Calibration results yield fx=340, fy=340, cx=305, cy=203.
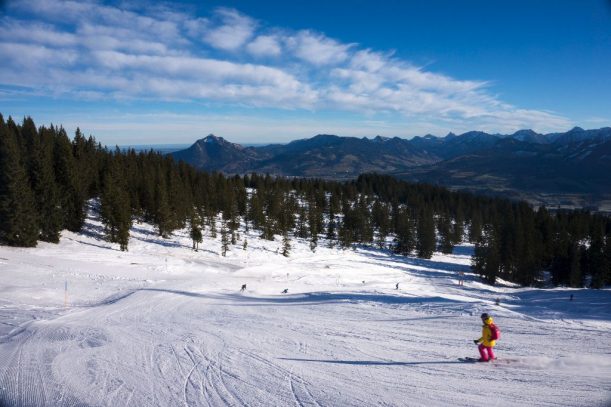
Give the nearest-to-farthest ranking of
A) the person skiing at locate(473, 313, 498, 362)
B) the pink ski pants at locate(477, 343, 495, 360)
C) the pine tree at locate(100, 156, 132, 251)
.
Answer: the person skiing at locate(473, 313, 498, 362) < the pink ski pants at locate(477, 343, 495, 360) < the pine tree at locate(100, 156, 132, 251)

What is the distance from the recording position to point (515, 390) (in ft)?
30.8

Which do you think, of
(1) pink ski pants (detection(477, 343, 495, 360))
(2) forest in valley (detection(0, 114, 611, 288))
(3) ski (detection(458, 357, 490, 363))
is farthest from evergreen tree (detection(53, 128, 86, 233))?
(1) pink ski pants (detection(477, 343, 495, 360))

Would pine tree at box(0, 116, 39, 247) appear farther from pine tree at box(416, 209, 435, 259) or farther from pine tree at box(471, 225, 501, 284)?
pine tree at box(416, 209, 435, 259)

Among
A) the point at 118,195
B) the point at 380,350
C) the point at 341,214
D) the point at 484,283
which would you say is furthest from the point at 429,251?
the point at 380,350

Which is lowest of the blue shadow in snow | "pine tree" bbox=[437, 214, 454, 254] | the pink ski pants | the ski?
"pine tree" bbox=[437, 214, 454, 254]

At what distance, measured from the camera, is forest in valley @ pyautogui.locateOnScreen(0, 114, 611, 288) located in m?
37.8

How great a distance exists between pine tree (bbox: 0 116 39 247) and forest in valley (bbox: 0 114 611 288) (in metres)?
0.10

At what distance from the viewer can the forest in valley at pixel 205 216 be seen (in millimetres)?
37844

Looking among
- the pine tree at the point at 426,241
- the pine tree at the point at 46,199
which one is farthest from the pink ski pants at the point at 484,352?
the pine tree at the point at 426,241

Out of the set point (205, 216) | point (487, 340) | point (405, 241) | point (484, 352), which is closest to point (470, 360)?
point (484, 352)

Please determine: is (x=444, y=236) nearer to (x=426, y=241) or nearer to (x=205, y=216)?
(x=426, y=241)

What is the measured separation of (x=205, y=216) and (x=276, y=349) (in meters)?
57.8

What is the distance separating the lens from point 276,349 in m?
12.9

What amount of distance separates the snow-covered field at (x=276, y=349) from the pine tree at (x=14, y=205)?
10710 millimetres
